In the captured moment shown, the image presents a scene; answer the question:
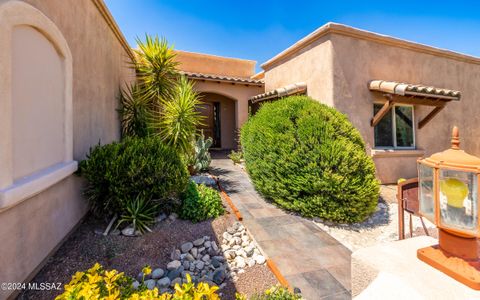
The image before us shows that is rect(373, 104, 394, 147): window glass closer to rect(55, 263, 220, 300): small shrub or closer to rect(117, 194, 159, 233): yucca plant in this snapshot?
rect(117, 194, 159, 233): yucca plant

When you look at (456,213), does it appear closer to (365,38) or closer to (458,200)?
(458,200)

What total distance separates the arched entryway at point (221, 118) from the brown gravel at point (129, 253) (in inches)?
331

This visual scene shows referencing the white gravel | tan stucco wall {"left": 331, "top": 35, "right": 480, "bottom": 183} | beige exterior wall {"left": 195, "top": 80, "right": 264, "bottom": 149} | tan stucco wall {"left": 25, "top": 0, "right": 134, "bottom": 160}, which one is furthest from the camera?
beige exterior wall {"left": 195, "top": 80, "right": 264, "bottom": 149}

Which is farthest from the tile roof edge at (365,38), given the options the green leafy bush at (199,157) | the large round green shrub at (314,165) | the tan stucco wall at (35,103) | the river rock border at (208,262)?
the tan stucco wall at (35,103)

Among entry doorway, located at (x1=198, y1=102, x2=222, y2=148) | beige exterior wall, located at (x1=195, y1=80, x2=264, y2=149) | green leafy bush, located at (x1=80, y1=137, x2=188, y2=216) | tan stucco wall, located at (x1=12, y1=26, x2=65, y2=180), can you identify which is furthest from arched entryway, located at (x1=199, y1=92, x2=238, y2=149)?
tan stucco wall, located at (x1=12, y1=26, x2=65, y2=180)

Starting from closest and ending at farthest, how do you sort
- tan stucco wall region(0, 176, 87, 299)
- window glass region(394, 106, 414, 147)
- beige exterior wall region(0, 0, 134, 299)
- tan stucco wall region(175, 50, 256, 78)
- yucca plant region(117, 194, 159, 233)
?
1. tan stucco wall region(0, 176, 87, 299)
2. beige exterior wall region(0, 0, 134, 299)
3. yucca plant region(117, 194, 159, 233)
4. window glass region(394, 106, 414, 147)
5. tan stucco wall region(175, 50, 256, 78)

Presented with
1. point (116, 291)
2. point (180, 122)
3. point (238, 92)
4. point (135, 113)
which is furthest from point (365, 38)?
point (116, 291)

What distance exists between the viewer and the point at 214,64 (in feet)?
42.2

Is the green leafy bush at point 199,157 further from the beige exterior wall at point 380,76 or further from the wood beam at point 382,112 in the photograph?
the wood beam at point 382,112

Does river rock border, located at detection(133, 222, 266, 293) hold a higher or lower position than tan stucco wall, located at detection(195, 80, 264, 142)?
lower

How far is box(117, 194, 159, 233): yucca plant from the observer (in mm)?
3795

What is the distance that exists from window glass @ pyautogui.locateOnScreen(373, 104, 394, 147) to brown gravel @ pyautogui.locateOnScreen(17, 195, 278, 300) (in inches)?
257

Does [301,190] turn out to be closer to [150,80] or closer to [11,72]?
[11,72]

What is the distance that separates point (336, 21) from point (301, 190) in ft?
18.4
